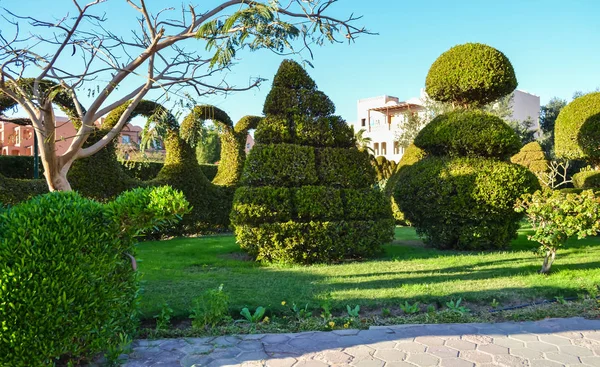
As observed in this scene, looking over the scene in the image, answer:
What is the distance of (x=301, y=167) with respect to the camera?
8336 millimetres

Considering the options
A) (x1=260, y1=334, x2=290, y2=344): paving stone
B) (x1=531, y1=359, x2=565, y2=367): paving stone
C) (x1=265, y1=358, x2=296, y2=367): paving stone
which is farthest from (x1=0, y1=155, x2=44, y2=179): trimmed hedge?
(x1=531, y1=359, x2=565, y2=367): paving stone

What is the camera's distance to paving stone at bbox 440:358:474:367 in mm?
3479

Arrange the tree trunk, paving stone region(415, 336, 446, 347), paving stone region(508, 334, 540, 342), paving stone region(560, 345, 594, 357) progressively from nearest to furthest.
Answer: paving stone region(560, 345, 594, 357) < paving stone region(415, 336, 446, 347) < paving stone region(508, 334, 540, 342) < the tree trunk

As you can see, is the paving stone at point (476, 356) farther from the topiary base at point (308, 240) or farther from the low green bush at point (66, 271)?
the topiary base at point (308, 240)

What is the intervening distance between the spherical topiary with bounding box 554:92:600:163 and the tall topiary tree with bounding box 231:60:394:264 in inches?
310

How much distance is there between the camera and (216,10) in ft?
22.9

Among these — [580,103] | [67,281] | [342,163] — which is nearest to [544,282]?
[342,163]

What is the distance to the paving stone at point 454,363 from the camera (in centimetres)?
348

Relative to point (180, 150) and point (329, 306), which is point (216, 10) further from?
point (180, 150)

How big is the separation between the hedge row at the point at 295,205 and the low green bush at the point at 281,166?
0.19 m

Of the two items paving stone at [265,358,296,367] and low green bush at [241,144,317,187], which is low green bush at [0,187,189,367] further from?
low green bush at [241,144,317,187]

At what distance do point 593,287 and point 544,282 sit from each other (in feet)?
2.01

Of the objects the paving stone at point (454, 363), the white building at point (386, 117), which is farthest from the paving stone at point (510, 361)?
the white building at point (386, 117)

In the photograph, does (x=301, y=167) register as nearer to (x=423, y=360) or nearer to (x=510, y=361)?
(x=423, y=360)
